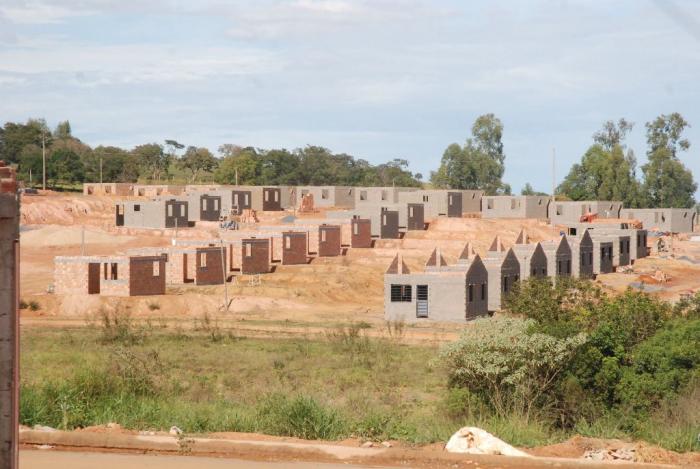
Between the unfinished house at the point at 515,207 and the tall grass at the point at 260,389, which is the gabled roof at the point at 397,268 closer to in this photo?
the tall grass at the point at 260,389

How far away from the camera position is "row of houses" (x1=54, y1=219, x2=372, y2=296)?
135ft

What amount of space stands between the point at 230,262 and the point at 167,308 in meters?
7.93

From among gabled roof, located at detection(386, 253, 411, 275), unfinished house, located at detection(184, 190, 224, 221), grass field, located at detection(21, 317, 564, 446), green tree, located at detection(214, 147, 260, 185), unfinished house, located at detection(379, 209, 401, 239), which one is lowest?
grass field, located at detection(21, 317, 564, 446)

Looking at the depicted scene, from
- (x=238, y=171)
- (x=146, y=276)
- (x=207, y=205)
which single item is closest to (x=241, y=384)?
(x=146, y=276)

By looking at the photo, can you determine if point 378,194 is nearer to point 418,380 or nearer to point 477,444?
point 418,380

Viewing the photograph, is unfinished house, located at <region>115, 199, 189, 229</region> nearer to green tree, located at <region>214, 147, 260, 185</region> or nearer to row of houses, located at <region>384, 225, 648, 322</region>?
row of houses, located at <region>384, 225, 648, 322</region>

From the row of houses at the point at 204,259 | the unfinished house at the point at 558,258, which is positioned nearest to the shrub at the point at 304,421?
the row of houses at the point at 204,259

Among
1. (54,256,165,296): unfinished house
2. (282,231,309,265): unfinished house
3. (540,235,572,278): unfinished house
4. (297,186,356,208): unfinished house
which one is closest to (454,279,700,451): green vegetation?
(540,235,572,278): unfinished house

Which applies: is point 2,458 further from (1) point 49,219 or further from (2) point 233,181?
(2) point 233,181

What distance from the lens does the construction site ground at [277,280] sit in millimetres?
37969

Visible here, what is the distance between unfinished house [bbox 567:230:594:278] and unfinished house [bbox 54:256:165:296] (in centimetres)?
1796

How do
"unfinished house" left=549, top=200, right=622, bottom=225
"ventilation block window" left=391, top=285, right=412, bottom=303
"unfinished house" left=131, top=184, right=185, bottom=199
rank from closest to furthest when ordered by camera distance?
"ventilation block window" left=391, top=285, right=412, bottom=303
"unfinished house" left=549, top=200, right=622, bottom=225
"unfinished house" left=131, top=184, right=185, bottom=199

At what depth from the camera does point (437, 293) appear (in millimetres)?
36406

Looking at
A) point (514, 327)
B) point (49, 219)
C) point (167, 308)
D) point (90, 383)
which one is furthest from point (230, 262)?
point (90, 383)
